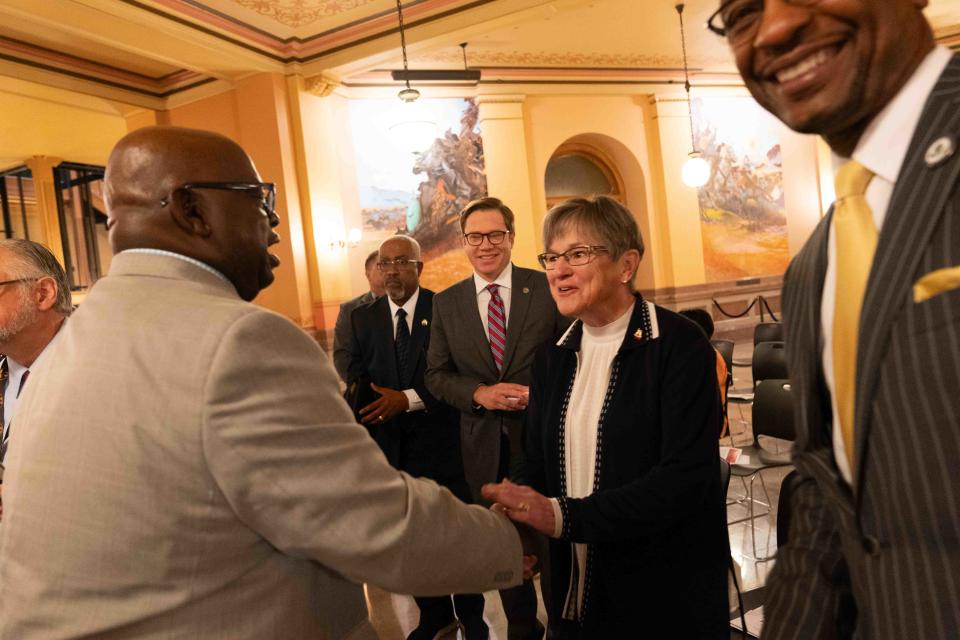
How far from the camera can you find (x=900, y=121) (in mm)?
895

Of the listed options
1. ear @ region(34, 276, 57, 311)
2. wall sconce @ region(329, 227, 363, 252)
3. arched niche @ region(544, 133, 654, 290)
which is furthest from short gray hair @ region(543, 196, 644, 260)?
arched niche @ region(544, 133, 654, 290)

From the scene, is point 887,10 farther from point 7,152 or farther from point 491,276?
point 7,152

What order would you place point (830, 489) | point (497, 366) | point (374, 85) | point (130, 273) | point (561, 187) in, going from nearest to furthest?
point (830, 489), point (130, 273), point (497, 366), point (374, 85), point (561, 187)

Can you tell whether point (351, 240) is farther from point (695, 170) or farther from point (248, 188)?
point (248, 188)

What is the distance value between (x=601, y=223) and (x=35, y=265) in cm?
229

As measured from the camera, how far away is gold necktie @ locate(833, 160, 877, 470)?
915 millimetres

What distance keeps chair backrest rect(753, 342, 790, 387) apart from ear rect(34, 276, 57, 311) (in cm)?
514

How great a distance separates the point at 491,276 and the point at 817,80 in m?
2.42

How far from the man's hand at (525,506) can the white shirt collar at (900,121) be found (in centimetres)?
123

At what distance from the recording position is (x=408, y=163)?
11.0 meters

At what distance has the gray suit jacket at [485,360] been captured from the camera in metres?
3.07

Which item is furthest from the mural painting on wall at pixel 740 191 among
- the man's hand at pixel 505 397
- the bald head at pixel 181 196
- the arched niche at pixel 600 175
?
the bald head at pixel 181 196

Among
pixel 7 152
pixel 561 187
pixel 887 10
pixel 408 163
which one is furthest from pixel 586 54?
pixel 887 10

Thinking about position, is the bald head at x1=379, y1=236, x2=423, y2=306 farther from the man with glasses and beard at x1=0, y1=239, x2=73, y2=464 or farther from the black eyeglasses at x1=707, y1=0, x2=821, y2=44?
the black eyeglasses at x1=707, y1=0, x2=821, y2=44
